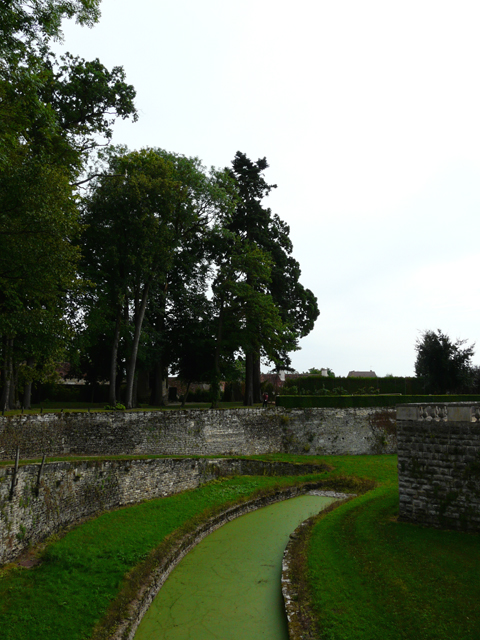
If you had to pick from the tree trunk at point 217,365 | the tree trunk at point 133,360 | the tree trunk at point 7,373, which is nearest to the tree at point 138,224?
the tree trunk at point 133,360

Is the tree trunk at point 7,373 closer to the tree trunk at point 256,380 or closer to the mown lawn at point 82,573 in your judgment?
the mown lawn at point 82,573

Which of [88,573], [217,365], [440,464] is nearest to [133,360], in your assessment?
[217,365]

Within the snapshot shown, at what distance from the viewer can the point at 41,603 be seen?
795 cm

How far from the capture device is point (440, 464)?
38.2ft

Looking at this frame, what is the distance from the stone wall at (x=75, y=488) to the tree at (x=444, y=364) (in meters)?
21.3

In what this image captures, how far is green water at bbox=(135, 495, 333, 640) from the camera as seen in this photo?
7911 millimetres

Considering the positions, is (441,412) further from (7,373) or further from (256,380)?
(256,380)

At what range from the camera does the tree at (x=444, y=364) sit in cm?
3294

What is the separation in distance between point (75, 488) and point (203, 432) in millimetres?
9636

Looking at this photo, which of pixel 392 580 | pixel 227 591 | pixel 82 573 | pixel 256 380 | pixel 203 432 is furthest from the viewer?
pixel 256 380

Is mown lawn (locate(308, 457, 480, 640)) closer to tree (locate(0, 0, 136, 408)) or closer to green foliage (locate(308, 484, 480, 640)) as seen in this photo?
green foliage (locate(308, 484, 480, 640))

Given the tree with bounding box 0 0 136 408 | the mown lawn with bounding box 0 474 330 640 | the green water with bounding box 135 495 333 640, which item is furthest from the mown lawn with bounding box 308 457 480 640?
the tree with bounding box 0 0 136 408

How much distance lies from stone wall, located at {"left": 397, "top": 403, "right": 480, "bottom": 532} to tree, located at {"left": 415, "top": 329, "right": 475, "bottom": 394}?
22771mm

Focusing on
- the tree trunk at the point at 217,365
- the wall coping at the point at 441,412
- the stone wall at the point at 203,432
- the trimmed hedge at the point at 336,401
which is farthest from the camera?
the trimmed hedge at the point at 336,401
